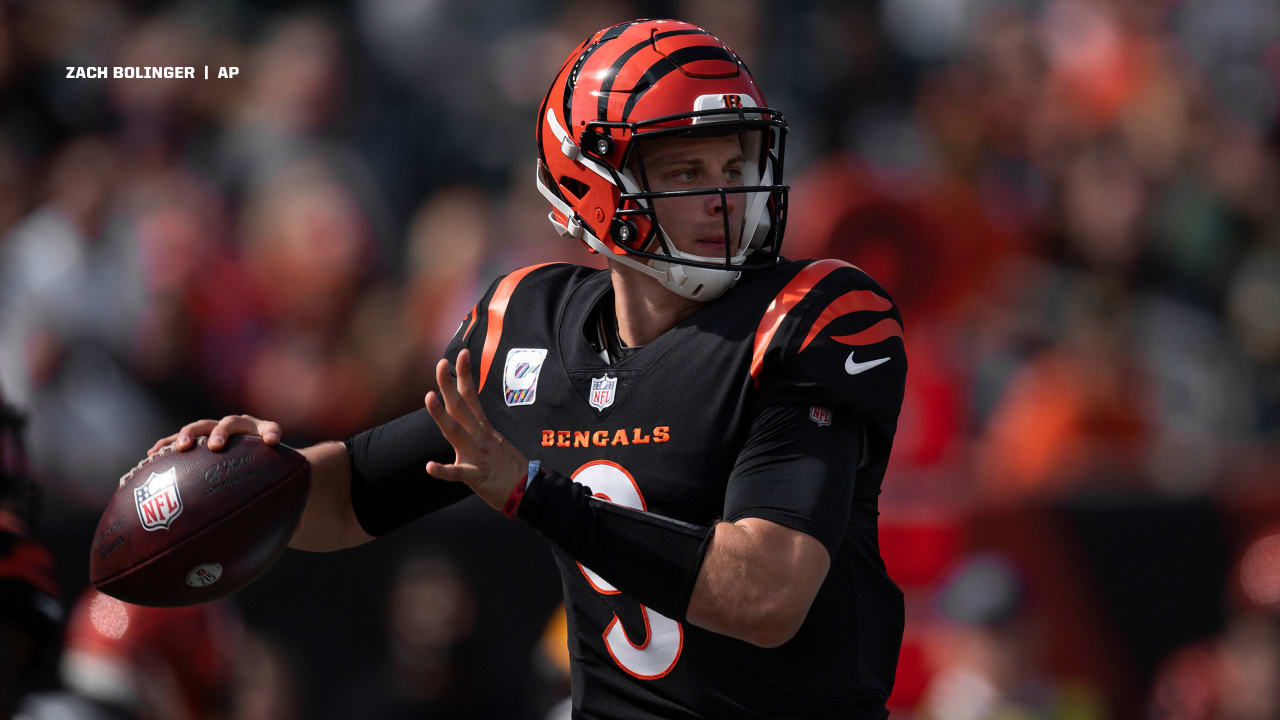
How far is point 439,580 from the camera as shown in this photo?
5.25 m

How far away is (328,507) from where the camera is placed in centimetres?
299

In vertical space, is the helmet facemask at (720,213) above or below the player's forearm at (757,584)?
above

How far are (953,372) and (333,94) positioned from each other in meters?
3.63

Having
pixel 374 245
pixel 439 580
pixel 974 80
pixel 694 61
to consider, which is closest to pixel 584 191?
pixel 694 61

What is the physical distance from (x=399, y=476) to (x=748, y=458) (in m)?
0.86

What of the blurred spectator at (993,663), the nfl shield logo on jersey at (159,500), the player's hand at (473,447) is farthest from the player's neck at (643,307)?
the blurred spectator at (993,663)

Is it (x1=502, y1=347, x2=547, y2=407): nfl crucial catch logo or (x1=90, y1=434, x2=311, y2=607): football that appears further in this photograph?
(x1=502, y1=347, x2=547, y2=407): nfl crucial catch logo

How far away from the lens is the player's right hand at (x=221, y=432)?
2.72m

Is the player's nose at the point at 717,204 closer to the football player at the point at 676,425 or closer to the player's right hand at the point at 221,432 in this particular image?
the football player at the point at 676,425

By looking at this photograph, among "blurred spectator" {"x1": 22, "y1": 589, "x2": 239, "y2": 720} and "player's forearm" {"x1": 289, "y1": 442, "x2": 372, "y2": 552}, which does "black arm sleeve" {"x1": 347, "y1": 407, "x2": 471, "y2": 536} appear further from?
"blurred spectator" {"x1": 22, "y1": 589, "x2": 239, "y2": 720}

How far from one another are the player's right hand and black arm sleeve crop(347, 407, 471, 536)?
Result: 26 cm

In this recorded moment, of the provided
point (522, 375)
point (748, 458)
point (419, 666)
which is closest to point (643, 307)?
point (522, 375)

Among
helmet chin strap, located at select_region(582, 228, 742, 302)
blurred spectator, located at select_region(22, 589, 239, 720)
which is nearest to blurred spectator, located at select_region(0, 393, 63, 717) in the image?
blurred spectator, located at select_region(22, 589, 239, 720)

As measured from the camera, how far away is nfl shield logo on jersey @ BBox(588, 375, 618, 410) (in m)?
2.66
